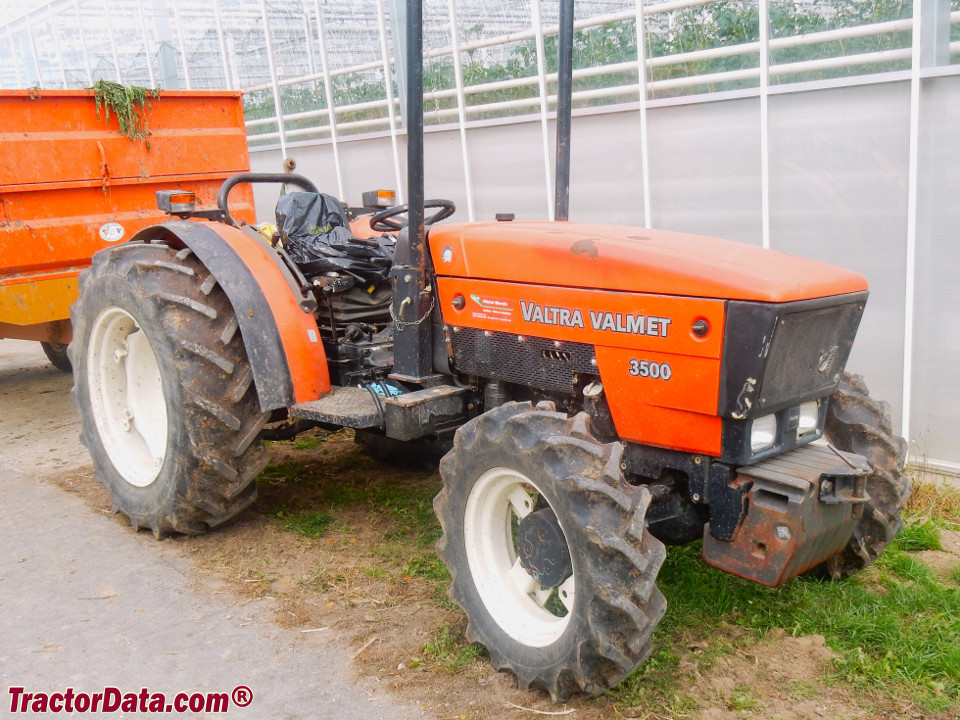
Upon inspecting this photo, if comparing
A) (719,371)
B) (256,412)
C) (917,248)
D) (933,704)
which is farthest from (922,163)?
(256,412)

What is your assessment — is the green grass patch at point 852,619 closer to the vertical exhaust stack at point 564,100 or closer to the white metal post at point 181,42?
the vertical exhaust stack at point 564,100

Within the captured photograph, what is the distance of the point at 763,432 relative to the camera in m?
2.90

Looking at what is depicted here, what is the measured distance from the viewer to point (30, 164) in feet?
18.4

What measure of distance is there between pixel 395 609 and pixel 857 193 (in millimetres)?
3118

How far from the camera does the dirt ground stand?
2805 millimetres

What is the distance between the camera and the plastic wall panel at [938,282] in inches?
172

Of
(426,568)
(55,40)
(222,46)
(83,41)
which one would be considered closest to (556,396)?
(426,568)

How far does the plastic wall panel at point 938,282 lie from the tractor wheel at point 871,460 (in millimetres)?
1381

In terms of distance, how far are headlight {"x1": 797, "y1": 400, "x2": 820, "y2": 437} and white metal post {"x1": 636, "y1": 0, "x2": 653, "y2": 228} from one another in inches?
101

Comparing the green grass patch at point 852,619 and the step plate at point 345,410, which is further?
the step plate at point 345,410

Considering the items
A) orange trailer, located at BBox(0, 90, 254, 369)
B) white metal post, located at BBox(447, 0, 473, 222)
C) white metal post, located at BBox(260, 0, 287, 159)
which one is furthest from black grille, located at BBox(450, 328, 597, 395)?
white metal post, located at BBox(260, 0, 287, 159)

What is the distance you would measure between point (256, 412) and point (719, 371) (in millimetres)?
2026

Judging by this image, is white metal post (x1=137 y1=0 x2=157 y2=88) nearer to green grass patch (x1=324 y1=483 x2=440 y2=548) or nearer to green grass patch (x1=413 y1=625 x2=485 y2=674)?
green grass patch (x1=324 y1=483 x2=440 y2=548)

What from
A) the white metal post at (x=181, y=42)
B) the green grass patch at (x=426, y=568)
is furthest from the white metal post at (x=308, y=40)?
the green grass patch at (x=426, y=568)
